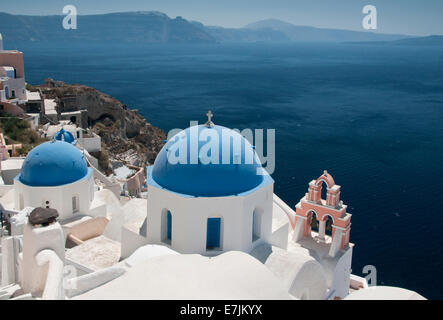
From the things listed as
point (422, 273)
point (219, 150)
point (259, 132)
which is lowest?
point (422, 273)

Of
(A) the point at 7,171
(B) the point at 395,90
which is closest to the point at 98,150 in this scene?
(A) the point at 7,171

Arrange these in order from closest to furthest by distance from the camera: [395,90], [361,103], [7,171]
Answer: [7,171] < [361,103] < [395,90]

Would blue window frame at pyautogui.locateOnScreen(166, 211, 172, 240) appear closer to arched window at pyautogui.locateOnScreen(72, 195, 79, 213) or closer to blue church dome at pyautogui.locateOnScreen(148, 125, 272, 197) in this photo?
blue church dome at pyautogui.locateOnScreen(148, 125, 272, 197)

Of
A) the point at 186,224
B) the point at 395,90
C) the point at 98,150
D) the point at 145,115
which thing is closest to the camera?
the point at 186,224

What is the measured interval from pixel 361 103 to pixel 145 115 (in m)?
37.9

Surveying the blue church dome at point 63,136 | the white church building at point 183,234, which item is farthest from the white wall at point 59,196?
the blue church dome at point 63,136

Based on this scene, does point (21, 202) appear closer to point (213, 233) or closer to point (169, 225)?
point (169, 225)

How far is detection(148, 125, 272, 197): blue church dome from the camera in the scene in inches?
469

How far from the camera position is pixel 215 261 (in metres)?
7.59

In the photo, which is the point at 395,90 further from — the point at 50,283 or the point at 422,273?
the point at 50,283

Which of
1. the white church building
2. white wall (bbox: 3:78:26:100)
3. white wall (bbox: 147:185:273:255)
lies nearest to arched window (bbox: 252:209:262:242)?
the white church building

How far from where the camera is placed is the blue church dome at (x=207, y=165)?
39.1ft

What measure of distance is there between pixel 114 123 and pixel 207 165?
129ft
